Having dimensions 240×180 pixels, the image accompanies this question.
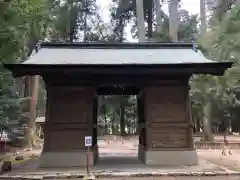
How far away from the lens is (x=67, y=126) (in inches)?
477

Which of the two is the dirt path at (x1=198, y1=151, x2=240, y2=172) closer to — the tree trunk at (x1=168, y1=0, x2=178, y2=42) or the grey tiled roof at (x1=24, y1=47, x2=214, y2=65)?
the grey tiled roof at (x1=24, y1=47, x2=214, y2=65)

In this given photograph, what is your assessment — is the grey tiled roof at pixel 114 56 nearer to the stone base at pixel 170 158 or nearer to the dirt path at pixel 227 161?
the stone base at pixel 170 158

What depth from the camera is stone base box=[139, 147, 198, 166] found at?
12062mm

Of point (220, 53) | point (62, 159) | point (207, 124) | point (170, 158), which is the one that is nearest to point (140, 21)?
point (220, 53)

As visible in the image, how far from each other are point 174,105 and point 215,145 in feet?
41.7

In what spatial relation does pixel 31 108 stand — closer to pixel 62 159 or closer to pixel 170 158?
pixel 62 159

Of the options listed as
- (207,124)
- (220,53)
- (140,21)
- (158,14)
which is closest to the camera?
(220,53)

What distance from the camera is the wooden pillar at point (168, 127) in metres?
12.1

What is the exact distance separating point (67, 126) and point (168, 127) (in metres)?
3.84

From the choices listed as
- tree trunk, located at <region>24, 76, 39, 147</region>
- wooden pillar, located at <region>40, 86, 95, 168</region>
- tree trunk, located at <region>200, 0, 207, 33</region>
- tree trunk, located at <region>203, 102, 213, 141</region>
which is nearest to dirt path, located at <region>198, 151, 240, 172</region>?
wooden pillar, located at <region>40, 86, 95, 168</region>

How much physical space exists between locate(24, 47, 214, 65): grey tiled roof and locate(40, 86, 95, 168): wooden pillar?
3.86 ft

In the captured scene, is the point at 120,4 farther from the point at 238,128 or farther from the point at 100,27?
the point at 238,128

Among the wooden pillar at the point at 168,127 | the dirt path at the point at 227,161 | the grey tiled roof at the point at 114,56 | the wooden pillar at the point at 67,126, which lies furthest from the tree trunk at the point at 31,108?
the wooden pillar at the point at 168,127

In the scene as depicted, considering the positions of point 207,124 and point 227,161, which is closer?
point 227,161
